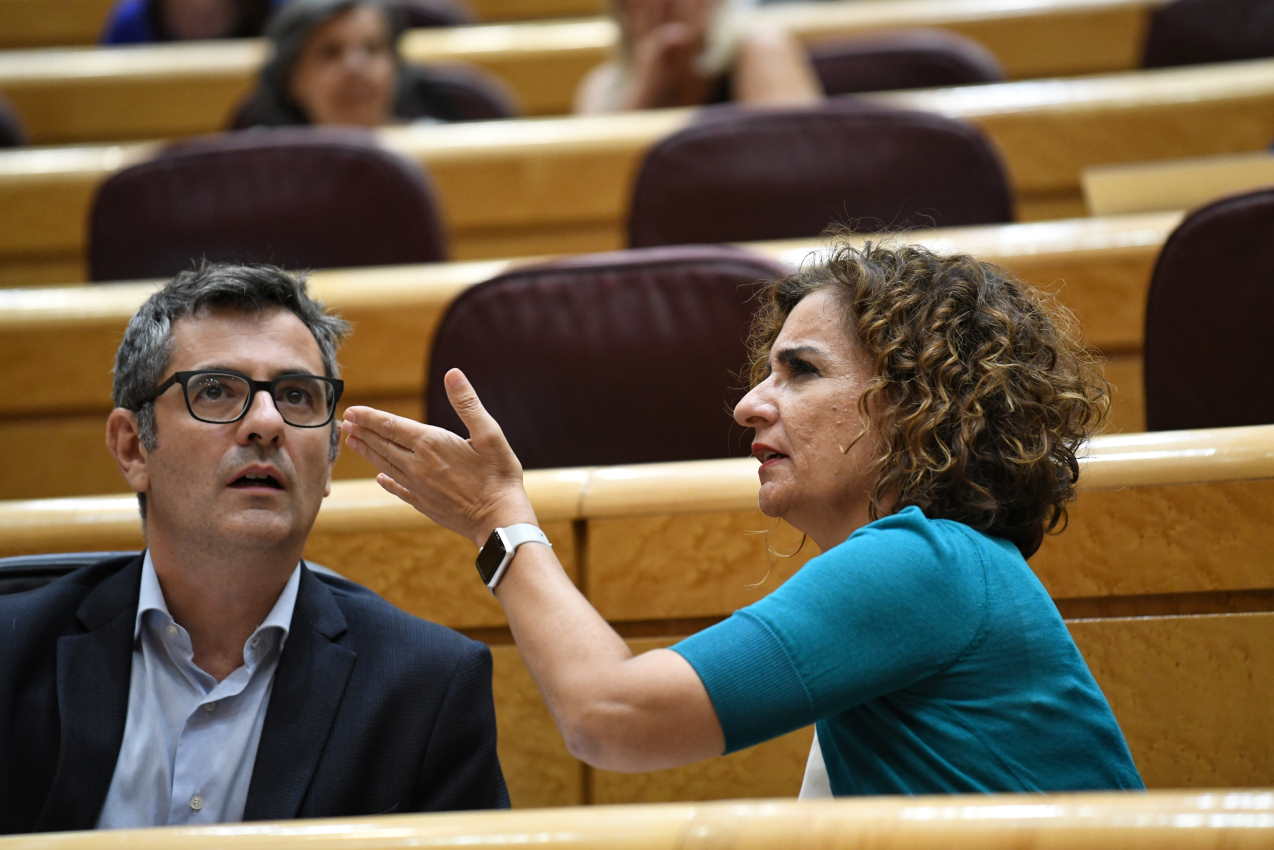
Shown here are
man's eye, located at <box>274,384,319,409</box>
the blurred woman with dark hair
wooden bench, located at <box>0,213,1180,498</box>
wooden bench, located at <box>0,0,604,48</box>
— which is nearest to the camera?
man's eye, located at <box>274,384,319,409</box>

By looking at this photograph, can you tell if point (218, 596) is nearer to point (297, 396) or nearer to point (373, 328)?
point (297, 396)

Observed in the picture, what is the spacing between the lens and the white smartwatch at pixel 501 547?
1.39 feet

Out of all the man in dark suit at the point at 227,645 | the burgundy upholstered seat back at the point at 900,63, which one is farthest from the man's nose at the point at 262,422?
the burgundy upholstered seat back at the point at 900,63

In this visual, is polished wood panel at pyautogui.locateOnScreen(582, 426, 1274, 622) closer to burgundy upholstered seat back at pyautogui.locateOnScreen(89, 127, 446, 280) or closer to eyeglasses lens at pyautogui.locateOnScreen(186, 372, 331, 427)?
eyeglasses lens at pyautogui.locateOnScreen(186, 372, 331, 427)

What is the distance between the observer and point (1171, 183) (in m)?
0.85

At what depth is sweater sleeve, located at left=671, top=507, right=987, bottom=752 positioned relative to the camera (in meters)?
0.38

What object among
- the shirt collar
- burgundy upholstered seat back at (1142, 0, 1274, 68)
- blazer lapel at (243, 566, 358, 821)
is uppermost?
burgundy upholstered seat back at (1142, 0, 1274, 68)

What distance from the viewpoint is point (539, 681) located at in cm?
40

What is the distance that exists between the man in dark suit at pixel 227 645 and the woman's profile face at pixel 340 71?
59cm

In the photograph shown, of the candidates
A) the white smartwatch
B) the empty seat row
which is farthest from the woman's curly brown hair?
the empty seat row

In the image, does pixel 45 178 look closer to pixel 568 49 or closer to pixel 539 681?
pixel 568 49

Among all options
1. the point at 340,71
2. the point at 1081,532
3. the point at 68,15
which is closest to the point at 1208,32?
the point at 340,71

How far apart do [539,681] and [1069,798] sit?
141 millimetres

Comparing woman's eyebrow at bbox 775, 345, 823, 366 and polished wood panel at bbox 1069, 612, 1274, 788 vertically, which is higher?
woman's eyebrow at bbox 775, 345, 823, 366
